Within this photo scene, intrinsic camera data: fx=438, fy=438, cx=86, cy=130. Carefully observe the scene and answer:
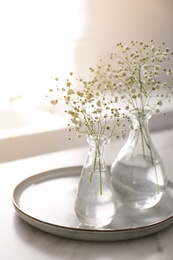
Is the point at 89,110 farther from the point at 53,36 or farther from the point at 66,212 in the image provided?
the point at 53,36

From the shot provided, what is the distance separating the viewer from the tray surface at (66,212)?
84cm

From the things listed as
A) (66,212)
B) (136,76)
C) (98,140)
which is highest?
(136,76)

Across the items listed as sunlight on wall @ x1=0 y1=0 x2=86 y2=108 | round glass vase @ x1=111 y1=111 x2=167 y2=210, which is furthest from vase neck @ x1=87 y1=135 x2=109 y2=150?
sunlight on wall @ x1=0 y1=0 x2=86 y2=108

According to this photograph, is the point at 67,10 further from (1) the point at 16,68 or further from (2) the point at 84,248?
(2) the point at 84,248

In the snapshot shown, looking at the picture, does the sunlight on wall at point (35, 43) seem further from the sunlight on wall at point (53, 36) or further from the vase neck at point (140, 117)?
the vase neck at point (140, 117)

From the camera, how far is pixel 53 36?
8.56ft

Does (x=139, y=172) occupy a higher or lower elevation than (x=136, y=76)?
lower

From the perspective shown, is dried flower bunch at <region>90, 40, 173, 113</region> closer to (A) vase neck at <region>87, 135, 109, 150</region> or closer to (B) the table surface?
(A) vase neck at <region>87, 135, 109, 150</region>

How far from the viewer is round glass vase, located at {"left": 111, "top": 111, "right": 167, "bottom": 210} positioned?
0.95 meters

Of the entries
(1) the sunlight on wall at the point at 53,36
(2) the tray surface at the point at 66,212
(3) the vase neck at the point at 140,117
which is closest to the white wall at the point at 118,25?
(1) the sunlight on wall at the point at 53,36

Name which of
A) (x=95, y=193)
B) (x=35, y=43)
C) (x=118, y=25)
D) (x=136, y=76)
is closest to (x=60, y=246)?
(x=95, y=193)

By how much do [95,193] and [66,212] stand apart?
12 centimetres

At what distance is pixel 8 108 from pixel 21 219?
60.6 inches

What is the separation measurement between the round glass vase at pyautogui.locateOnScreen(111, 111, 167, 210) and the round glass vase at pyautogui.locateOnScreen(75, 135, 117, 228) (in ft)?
0.27
